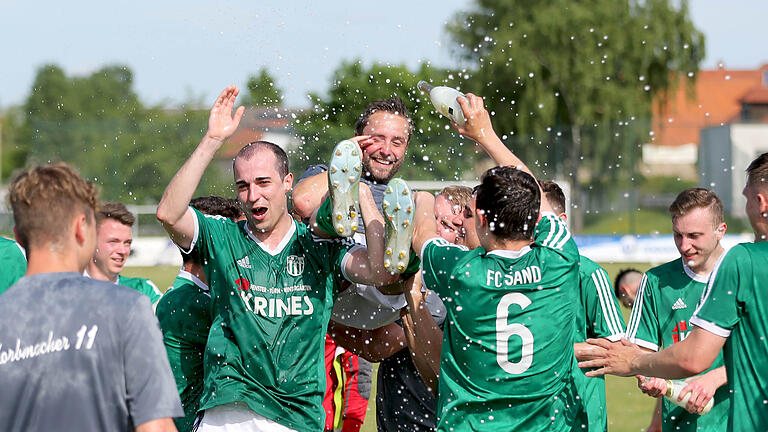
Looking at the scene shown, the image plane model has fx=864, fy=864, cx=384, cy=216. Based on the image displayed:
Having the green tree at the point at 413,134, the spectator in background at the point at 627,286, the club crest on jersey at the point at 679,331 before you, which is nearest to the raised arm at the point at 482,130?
the club crest on jersey at the point at 679,331

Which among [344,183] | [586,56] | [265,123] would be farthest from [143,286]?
[586,56]

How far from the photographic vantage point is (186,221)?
13.9 feet

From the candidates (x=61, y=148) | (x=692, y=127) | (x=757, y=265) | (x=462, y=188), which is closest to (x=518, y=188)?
(x=757, y=265)

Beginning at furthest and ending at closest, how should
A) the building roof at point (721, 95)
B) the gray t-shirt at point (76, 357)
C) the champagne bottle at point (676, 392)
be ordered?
the building roof at point (721, 95)
the champagne bottle at point (676, 392)
the gray t-shirt at point (76, 357)

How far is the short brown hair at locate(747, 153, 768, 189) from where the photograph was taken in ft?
12.8

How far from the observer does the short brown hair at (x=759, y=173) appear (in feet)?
12.8

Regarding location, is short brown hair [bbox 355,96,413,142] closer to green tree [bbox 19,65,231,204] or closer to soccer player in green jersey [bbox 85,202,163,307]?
soccer player in green jersey [bbox 85,202,163,307]

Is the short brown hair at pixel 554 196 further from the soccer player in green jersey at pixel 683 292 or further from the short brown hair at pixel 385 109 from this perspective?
the short brown hair at pixel 385 109

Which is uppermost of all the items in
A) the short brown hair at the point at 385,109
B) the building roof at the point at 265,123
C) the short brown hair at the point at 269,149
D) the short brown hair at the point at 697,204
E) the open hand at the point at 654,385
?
the building roof at the point at 265,123

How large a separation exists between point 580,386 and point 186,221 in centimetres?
220

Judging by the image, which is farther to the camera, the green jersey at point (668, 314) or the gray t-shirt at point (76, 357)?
the green jersey at point (668, 314)

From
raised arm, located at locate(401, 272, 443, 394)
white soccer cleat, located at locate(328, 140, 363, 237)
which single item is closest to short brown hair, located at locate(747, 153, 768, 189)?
raised arm, located at locate(401, 272, 443, 394)

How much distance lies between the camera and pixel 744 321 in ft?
12.4

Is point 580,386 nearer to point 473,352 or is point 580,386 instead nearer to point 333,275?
point 473,352
